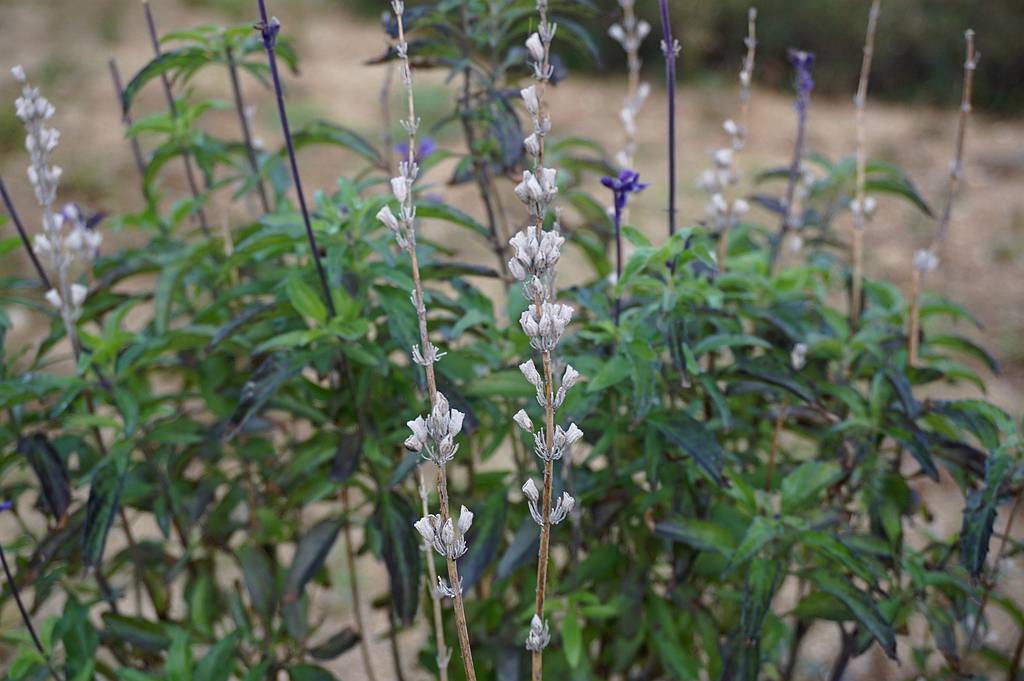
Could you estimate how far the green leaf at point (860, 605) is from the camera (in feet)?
4.74

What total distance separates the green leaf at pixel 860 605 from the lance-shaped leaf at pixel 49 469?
49.9 inches

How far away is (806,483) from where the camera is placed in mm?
1589

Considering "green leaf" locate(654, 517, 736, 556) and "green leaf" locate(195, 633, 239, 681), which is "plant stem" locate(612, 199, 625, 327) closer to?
"green leaf" locate(654, 517, 736, 556)

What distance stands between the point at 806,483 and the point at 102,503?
1.17 m

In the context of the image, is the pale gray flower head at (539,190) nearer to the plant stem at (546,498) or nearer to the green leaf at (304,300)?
the plant stem at (546,498)

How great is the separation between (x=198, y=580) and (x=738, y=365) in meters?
1.23

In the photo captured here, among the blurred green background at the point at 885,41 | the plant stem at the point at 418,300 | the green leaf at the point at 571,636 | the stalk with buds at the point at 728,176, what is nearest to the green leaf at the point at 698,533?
the green leaf at the point at 571,636

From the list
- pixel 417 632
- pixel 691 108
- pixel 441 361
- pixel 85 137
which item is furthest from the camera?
pixel 691 108

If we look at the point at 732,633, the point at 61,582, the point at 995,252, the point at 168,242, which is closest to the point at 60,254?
the point at 168,242

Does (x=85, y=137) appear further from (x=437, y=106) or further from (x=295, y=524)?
(x=295, y=524)

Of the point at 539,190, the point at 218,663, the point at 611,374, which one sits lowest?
the point at 218,663

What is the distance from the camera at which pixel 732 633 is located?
70.9 inches

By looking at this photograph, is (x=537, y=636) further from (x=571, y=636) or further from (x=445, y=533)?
(x=571, y=636)

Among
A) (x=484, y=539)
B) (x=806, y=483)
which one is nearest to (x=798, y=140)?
(x=806, y=483)
